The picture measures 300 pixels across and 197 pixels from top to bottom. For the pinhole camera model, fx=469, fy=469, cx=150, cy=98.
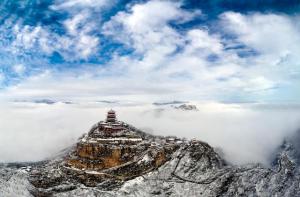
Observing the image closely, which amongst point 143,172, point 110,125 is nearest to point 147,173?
point 143,172

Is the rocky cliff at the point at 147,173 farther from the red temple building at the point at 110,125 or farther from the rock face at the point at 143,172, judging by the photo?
the red temple building at the point at 110,125

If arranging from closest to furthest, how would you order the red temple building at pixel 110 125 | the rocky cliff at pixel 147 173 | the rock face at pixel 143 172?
the rocky cliff at pixel 147 173
the rock face at pixel 143 172
the red temple building at pixel 110 125

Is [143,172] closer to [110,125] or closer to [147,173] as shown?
[147,173]

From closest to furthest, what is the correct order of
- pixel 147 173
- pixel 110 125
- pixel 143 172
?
pixel 147 173
pixel 143 172
pixel 110 125

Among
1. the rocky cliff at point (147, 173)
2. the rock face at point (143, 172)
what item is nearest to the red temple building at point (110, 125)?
the rock face at point (143, 172)

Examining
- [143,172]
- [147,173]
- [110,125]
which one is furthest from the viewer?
[110,125]

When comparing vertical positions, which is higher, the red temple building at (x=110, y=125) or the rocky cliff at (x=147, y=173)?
the red temple building at (x=110, y=125)

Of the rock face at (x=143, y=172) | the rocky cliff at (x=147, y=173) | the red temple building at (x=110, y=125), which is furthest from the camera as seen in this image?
the red temple building at (x=110, y=125)

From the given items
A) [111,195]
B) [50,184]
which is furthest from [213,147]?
[50,184]
